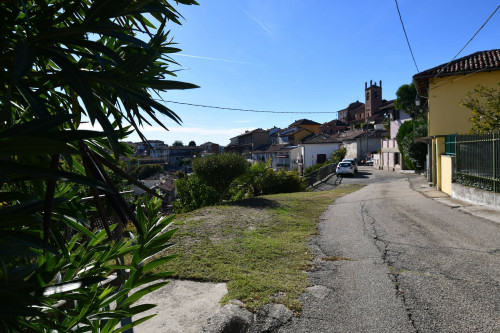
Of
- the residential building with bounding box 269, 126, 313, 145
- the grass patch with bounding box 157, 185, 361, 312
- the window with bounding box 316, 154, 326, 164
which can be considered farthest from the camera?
the residential building with bounding box 269, 126, 313, 145

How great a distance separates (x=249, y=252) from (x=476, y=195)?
9078 millimetres

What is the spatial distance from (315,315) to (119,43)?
12.0 ft

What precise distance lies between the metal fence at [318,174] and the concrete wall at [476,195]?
12.4 metres

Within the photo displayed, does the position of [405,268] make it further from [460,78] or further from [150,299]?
[460,78]

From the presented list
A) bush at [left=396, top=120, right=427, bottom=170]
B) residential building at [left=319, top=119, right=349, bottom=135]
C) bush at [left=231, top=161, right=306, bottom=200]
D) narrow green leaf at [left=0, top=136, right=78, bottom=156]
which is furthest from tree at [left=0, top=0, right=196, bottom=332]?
residential building at [left=319, top=119, right=349, bottom=135]

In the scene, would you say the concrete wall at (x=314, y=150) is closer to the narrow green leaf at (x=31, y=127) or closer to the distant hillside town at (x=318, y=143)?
the distant hillside town at (x=318, y=143)

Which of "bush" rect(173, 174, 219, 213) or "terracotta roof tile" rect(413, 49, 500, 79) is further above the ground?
"terracotta roof tile" rect(413, 49, 500, 79)

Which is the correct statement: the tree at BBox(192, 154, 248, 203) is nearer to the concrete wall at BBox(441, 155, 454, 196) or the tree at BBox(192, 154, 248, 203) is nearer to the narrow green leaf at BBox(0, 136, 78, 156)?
the concrete wall at BBox(441, 155, 454, 196)

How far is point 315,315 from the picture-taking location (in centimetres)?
418

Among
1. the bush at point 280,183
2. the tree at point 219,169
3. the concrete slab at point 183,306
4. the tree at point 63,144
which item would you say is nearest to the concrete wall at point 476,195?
the tree at point 219,169

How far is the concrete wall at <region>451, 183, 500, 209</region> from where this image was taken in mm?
10617

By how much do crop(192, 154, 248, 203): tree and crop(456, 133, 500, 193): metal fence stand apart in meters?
8.66

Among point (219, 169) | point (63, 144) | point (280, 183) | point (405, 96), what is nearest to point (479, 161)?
point (219, 169)

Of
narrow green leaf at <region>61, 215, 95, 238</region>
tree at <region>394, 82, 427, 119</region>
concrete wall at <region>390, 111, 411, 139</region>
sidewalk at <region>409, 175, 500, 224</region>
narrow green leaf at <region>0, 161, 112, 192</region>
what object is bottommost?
sidewalk at <region>409, 175, 500, 224</region>
